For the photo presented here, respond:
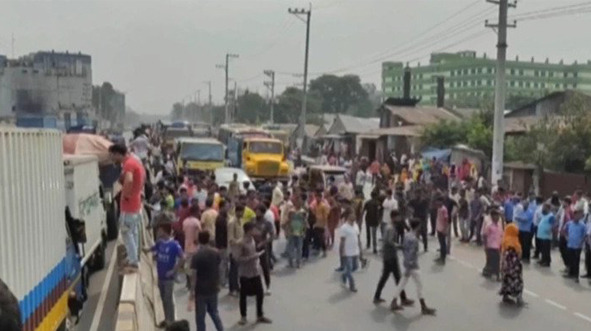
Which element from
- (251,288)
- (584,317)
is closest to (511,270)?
(584,317)

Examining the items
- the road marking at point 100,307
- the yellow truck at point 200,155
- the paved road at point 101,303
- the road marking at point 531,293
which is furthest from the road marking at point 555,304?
the yellow truck at point 200,155

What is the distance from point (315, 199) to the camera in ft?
67.2

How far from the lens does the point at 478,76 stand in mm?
181375

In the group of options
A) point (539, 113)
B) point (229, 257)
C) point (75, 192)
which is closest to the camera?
point (75, 192)

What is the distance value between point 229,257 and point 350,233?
242 centimetres

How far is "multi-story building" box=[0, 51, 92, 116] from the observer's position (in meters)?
54.4

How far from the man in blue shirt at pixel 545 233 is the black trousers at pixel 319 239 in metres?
5.08

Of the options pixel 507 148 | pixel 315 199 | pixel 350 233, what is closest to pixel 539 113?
pixel 507 148

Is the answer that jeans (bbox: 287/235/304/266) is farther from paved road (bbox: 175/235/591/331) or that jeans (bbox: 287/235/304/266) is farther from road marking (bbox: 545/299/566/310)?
road marking (bbox: 545/299/566/310)

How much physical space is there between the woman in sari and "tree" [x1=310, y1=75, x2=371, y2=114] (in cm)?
14387

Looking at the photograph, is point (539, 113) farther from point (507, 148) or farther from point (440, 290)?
point (440, 290)

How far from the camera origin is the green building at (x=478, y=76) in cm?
18075

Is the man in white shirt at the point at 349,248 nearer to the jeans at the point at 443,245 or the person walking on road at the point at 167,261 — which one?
the jeans at the point at 443,245

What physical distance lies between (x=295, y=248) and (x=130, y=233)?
7.96 meters
